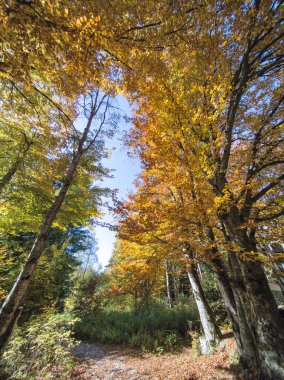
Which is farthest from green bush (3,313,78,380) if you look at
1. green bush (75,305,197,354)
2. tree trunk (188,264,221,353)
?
tree trunk (188,264,221,353)

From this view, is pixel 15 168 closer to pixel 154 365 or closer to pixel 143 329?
pixel 154 365

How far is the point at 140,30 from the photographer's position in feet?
10.0

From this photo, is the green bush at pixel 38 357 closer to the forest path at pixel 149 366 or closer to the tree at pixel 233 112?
the forest path at pixel 149 366

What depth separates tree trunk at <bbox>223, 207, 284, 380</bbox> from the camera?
123 inches

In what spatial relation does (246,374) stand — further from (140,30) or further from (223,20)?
(223,20)

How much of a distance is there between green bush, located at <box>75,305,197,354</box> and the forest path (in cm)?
74

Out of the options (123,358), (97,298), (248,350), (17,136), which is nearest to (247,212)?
(248,350)

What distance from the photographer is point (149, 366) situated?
6066 millimetres

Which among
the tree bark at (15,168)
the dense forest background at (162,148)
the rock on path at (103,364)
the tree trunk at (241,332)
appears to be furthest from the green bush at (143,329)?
the tree bark at (15,168)

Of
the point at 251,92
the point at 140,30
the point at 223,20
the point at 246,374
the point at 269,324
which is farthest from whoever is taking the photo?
the point at 251,92

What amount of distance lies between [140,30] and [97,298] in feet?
49.6

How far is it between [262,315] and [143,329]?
25.9 feet

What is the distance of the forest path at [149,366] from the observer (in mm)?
4988

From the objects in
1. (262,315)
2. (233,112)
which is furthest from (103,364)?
(233,112)
